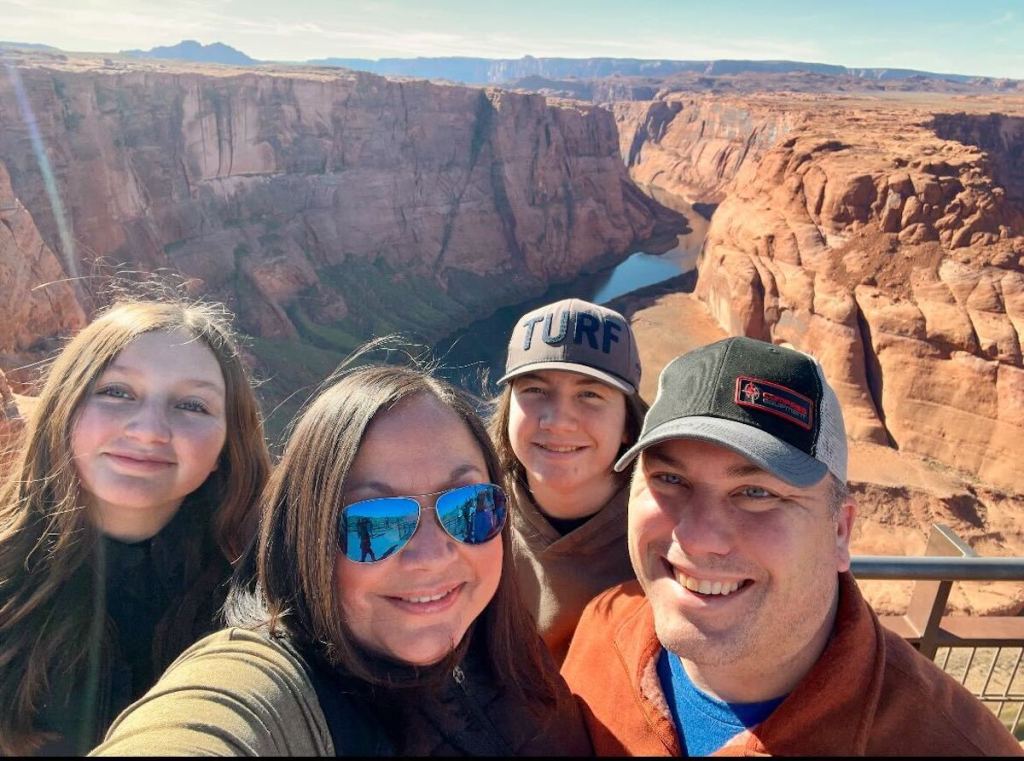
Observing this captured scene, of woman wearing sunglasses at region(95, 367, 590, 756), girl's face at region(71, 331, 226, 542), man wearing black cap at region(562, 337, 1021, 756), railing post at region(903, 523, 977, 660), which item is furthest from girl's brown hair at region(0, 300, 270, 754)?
railing post at region(903, 523, 977, 660)

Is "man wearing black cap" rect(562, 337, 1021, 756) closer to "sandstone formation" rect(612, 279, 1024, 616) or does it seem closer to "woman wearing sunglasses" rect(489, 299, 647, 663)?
"woman wearing sunglasses" rect(489, 299, 647, 663)

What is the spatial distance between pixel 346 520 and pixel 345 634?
0.32m

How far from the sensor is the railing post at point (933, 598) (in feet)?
11.0

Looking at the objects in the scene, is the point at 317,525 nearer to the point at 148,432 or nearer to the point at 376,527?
the point at 376,527

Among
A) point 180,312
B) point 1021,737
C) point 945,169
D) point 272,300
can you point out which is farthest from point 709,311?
point 180,312

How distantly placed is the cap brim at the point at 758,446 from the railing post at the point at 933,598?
6.19 ft

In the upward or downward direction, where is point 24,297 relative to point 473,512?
downward

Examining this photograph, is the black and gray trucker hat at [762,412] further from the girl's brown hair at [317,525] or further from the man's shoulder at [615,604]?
the man's shoulder at [615,604]

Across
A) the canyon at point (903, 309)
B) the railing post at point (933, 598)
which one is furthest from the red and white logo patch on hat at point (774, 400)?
the canyon at point (903, 309)

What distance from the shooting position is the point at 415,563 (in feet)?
6.55

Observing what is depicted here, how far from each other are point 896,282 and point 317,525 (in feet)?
79.4

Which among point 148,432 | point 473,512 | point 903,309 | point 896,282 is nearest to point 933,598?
point 473,512

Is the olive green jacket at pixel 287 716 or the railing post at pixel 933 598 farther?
the railing post at pixel 933 598

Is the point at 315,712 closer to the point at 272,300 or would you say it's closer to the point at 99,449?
the point at 99,449
